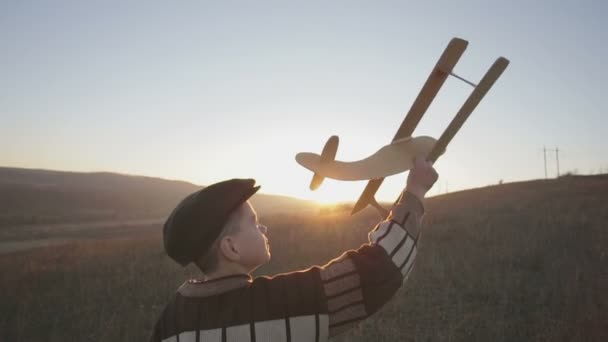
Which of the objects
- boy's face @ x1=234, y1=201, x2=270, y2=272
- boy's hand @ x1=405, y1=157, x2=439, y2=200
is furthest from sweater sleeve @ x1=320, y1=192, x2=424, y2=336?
boy's face @ x1=234, y1=201, x2=270, y2=272

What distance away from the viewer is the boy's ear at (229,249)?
56.9 inches

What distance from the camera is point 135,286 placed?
21.9 feet

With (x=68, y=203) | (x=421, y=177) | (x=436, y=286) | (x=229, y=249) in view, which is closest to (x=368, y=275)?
(x=421, y=177)

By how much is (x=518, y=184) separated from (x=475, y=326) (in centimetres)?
1860

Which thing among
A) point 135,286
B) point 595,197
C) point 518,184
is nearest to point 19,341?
point 135,286

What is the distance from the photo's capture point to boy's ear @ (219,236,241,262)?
4.74 ft

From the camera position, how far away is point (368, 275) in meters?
1.33

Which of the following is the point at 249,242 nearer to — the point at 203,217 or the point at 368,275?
the point at 203,217

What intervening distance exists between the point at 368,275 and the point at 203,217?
556 millimetres

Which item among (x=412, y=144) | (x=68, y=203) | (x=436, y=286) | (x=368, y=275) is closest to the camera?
(x=368, y=275)

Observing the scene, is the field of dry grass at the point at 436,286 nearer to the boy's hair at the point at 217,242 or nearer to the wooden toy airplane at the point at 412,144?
the boy's hair at the point at 217,242

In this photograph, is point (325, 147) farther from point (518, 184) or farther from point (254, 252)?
point (518, 184)

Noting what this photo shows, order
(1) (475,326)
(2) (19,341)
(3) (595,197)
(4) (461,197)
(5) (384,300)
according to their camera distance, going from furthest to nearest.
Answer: (4) (461,197), (3) (595,197), (2) (19,341), (1) (475,326), (5) (384,300)

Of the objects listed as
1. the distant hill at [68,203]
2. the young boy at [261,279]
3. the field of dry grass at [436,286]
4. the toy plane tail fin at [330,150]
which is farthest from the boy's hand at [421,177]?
the distant hill at [68,203]
